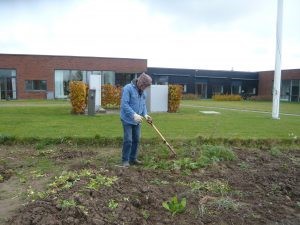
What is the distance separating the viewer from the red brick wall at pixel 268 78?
159ft

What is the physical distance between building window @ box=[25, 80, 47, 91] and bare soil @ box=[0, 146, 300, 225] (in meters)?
37.4

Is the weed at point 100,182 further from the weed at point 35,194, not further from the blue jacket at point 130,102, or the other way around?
the blue jacket at point 130,102

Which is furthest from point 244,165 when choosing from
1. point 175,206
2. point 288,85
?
point 288,85

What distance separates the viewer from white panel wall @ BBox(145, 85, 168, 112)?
20.6 meters

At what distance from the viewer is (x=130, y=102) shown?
7.78 m

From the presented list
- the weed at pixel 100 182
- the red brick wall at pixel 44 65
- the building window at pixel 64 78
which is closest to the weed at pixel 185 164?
the weed at pixel 100 182

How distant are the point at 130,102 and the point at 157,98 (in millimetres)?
13021

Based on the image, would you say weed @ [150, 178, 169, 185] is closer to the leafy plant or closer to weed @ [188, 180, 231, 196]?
weed @ [188, 180, 231, 196]

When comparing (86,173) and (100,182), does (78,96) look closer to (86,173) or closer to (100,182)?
(86,173)

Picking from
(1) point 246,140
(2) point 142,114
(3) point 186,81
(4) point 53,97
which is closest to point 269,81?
(3) point 186,81

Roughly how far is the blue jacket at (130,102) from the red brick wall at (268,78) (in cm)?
4358

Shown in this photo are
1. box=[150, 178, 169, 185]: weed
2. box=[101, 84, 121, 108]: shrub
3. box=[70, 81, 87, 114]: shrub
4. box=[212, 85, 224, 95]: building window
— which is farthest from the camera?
box=[212, 85, 224, 95]: building window

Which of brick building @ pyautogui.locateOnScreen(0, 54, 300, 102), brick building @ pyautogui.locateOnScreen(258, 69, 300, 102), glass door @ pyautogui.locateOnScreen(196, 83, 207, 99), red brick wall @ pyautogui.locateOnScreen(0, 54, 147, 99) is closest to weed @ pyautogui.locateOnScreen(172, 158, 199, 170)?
brick building @ pyautogui.locateOnScreen(0, 54, 300, 102)

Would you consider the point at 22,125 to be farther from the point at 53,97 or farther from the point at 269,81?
the point at 269,81
